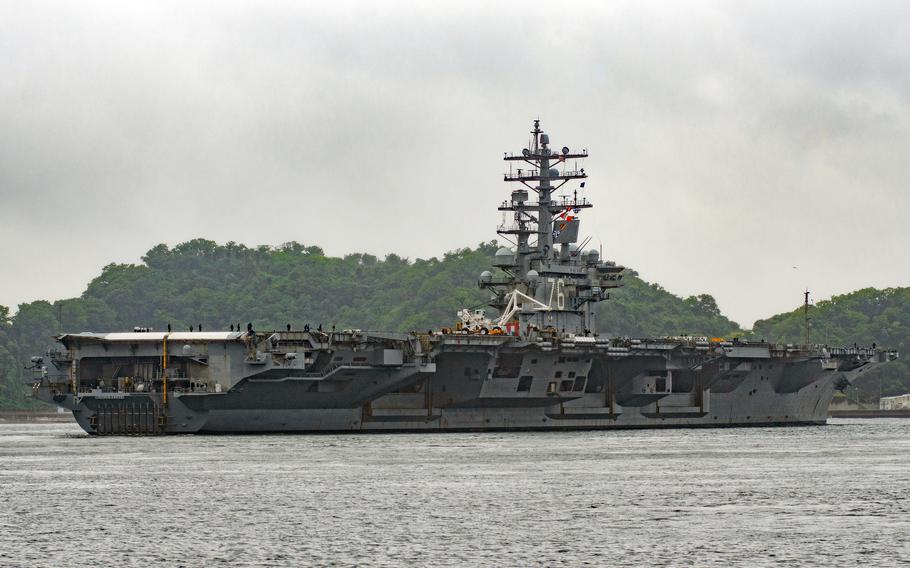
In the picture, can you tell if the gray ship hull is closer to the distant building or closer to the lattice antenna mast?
the lattice antenna mast

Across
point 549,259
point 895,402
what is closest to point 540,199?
point 549,259

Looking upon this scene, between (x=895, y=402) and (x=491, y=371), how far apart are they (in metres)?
71.6

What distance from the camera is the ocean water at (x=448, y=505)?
2088 centimetres

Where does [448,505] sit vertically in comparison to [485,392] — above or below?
below

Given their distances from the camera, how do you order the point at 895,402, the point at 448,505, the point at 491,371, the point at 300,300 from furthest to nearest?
the point at 300,300
the point at 895,402
the point at 491,371
the point at 448,505

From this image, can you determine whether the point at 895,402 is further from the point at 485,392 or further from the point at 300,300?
the point at 485,392

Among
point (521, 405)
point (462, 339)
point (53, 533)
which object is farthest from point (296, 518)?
point (521, 405)

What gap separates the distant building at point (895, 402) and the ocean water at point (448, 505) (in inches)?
2798

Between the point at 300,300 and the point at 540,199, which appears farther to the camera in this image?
the point at 300,300

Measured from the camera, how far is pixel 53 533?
907 inches

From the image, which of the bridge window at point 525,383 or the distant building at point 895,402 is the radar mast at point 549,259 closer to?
the bridge window at point 525,383

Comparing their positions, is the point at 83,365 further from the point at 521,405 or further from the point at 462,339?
the point at 521,405

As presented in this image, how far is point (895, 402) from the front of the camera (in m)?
113

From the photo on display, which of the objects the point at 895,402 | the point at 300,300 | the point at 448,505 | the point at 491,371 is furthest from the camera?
the point at 300,300
